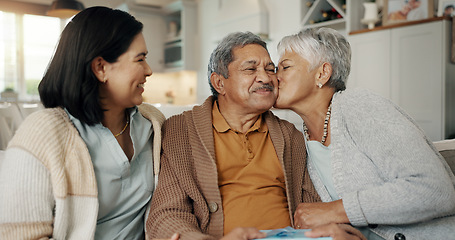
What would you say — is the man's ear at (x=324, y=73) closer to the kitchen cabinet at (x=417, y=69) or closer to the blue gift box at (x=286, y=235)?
the blue gift box at (x=286, y=235)

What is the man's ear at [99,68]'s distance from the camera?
50.3 inches

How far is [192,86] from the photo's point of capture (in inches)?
283

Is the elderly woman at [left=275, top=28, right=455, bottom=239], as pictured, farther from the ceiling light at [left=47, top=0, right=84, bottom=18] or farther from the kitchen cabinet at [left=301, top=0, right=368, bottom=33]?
the ceiling light at [left=47, top=0, right=84, bottom=18]

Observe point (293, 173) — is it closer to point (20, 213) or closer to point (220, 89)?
point (220, 89)

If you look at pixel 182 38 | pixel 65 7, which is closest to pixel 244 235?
pixel 65 7

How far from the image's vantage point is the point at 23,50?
6684 mm

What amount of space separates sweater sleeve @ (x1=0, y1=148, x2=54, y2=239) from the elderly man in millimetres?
377

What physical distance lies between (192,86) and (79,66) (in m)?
5.97

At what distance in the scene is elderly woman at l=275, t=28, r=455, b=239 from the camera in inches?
49.9

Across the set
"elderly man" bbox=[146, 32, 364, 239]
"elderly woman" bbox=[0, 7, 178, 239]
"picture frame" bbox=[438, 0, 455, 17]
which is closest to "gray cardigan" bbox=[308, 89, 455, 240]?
"elderly man" bbox=[146, 32, 364, 239]

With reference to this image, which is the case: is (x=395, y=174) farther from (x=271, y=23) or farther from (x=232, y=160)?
(x=271, y=23)

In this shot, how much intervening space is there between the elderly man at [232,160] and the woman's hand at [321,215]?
115mm

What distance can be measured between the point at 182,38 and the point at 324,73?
549cm

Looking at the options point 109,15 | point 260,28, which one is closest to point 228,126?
point 109,15
